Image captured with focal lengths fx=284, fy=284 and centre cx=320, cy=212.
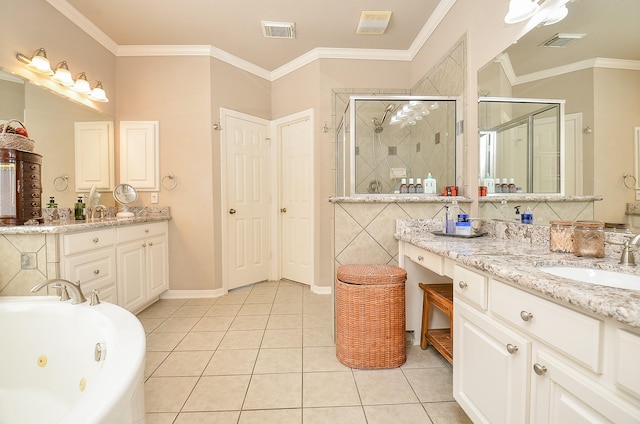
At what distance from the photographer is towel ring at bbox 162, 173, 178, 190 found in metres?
3.01

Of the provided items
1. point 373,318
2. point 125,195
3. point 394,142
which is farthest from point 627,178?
point 125,195

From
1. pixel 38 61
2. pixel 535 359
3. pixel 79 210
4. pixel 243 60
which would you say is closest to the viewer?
pixel 535 359

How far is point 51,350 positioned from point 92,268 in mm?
779

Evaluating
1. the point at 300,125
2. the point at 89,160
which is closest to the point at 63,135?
the point at 89,160

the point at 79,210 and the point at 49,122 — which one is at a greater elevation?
the point at 49,122

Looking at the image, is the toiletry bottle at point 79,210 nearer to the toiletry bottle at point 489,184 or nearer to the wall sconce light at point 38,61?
the wall sconce light at point 38,61

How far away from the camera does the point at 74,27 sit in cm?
246

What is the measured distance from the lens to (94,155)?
263 cm

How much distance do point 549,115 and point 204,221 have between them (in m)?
2.94

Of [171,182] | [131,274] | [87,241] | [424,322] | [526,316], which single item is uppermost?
[171,182]

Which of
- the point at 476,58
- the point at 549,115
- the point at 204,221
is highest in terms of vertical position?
the point at 476,58

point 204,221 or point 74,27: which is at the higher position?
point 74,27

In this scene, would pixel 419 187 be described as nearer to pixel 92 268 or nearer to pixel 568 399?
pixel 568 399

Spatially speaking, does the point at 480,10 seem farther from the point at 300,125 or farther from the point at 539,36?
the point at 300,125
